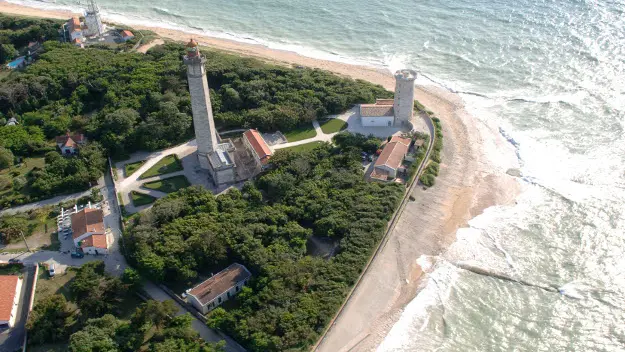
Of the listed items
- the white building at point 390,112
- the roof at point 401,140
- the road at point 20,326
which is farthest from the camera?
the white building at point 390,112

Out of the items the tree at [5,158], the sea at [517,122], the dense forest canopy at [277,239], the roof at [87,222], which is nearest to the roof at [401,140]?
the dense forest canopy at [277,239]

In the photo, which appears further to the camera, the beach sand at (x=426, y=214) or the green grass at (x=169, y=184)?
the green grass at (x=169, y=184)

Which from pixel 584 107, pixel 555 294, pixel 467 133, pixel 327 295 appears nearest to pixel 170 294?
pixel 327 295

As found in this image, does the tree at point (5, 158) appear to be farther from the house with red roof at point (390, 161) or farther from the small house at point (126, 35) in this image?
the house with red roof at point (390, 161)

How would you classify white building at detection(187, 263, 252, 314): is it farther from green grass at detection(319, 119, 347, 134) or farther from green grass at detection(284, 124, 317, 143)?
green grass at detection(319, 119, 347, 134)

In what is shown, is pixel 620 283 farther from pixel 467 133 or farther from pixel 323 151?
pixel 323 151

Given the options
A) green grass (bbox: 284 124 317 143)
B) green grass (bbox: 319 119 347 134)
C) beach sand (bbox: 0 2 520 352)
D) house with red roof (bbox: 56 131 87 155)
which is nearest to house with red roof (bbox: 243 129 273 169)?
green grass (bbox: 284 124 317 143)
